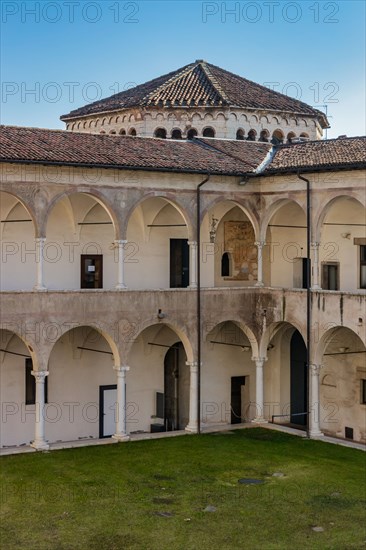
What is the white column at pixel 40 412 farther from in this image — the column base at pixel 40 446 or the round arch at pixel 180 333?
the round arch at pixel 180 333

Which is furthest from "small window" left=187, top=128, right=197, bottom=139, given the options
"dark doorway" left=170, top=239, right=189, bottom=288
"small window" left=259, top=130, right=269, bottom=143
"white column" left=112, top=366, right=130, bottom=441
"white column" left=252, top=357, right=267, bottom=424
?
"white column" left=112, top=366, right=130, bottom=441

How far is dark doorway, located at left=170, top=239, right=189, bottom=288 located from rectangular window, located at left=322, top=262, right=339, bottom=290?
4.40 m


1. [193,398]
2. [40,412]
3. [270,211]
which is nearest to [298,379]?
[193,398]

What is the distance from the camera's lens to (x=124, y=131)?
3862cm

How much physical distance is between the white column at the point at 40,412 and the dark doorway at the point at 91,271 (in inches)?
159

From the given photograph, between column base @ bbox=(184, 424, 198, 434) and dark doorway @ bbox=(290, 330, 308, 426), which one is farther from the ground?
dark doorway @ bbox=(290, 330, 308, 426)

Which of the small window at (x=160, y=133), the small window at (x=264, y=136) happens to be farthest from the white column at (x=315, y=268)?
the small window at (x=160, y=133)

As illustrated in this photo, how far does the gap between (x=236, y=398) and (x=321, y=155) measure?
29.3ft

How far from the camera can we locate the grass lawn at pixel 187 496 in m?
23.2

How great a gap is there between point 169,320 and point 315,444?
5.68 meters

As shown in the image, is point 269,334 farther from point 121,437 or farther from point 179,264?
point 121,437

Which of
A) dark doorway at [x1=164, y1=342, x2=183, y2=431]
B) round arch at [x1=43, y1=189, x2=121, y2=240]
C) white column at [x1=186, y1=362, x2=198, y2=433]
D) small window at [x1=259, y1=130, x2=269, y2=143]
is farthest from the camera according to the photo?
small window at [x1=259, y1=130, x2=269, y2=143]

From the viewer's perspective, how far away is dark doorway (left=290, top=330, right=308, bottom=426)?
35.8 meters

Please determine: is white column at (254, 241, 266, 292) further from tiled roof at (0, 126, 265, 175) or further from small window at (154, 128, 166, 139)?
small window at (154, 128, 166, 139)
